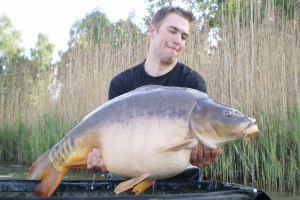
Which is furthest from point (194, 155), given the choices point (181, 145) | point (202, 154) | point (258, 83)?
point (258, 83)

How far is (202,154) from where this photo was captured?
6.20 feet

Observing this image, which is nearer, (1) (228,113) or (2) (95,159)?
(1) (228,113)

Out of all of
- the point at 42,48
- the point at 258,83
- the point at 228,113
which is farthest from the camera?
the point at 42,48

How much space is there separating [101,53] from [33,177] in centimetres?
382

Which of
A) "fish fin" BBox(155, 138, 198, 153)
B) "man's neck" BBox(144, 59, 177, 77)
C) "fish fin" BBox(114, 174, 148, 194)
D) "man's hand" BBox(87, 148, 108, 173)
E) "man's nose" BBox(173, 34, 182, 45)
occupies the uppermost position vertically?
"man's nose" BBox(173, 34, 182, 45)

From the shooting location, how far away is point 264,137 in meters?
3.64

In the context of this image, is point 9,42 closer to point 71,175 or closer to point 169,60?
point 71,175

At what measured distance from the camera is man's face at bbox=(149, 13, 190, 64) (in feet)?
8.27

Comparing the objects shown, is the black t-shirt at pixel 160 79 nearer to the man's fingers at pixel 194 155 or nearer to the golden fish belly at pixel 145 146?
the man's fingers at pixel 194 155

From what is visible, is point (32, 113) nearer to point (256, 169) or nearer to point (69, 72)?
point (69, 72)

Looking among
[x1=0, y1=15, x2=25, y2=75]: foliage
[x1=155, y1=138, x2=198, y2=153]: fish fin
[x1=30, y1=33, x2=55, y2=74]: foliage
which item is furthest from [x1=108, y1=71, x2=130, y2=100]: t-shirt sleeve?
[x1=30, y1=33, x2=55, y2=74]: foliage

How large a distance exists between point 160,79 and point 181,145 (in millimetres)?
1008

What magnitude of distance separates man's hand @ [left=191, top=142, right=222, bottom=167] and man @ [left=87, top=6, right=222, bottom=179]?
655 millimetres

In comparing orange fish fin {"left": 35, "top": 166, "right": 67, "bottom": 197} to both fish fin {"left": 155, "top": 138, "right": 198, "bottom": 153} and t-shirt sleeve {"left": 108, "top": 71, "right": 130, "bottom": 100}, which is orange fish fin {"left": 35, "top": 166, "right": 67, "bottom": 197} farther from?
t-shirt sleeve {"left": 108, "top": 71, "right": 130, "bottom": 100}
